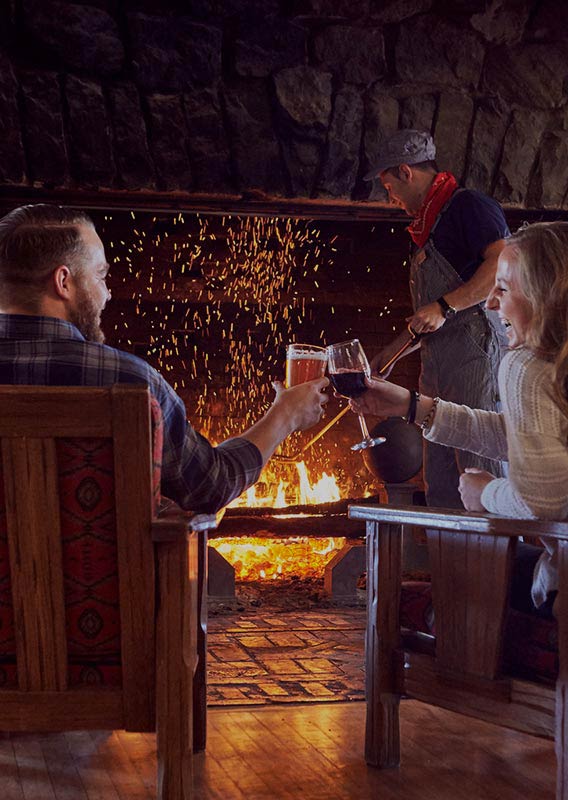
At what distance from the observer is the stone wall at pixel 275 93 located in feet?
12.3

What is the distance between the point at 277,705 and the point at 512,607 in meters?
0.99

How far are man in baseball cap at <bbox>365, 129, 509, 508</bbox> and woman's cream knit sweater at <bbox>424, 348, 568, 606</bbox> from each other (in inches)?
54.5

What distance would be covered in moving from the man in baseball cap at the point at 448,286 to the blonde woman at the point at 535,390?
1.32m

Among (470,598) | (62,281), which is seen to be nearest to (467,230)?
(470,598)

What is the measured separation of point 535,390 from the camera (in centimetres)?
173

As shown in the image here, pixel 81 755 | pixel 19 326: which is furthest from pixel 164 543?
pixel 81 755

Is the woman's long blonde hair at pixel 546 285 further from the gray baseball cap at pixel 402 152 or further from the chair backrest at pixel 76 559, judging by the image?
the gray baseball cap at pixel 402 152

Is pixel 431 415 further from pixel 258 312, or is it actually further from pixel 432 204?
pixel 258 312

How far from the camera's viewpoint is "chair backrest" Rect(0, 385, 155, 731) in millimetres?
1453

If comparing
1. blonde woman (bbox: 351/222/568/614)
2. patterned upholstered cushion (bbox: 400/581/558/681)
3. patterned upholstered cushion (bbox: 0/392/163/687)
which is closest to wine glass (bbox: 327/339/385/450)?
blonde woman (bbox: 351/222/568/614)

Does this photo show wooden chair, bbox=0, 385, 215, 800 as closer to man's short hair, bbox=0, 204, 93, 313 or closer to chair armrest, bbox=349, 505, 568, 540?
man's short hair, bbox=0, 204, 93, 313

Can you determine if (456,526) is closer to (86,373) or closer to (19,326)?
(86,373)

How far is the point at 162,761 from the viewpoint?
1.49 m

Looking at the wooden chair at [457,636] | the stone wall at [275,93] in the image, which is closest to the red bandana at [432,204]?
the stone wall at [275,93]
